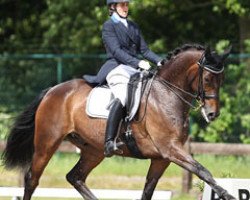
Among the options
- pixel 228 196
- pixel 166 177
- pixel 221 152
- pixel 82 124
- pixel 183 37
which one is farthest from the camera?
pixel 183 37

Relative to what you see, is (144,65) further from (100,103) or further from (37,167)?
(37,167)

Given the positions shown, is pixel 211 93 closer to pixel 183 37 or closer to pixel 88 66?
pixel 88 66

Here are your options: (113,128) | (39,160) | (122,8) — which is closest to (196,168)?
(113,128)

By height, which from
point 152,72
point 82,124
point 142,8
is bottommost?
point 142,8

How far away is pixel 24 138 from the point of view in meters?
10.8

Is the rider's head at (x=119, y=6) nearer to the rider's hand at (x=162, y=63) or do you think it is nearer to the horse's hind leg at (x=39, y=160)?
the rider's hand at (x=162, y=63)

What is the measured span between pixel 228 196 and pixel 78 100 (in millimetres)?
2547

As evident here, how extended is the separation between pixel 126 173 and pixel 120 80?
5898 mm

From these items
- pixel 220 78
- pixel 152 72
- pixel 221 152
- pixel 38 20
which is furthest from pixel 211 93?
pixel 38 20

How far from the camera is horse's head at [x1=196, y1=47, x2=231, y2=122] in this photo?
910 cm

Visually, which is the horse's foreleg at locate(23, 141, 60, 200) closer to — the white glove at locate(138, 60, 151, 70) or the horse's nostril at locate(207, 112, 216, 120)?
the white glove at locate(138, 60, 151, 70)

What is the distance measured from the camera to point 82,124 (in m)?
10.1

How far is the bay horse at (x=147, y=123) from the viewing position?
9.16 metres

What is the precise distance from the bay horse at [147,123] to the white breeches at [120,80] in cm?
24
